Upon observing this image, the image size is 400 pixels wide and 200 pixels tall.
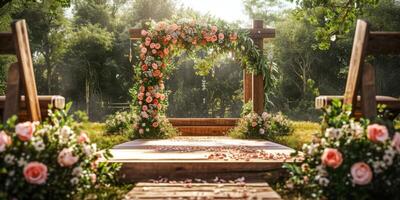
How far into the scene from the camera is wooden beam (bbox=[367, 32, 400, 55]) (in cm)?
364

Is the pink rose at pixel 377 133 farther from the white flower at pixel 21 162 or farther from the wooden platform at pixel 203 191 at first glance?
the white flower at pixel 21 162

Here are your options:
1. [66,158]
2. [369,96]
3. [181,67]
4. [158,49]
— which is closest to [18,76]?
[66,158]

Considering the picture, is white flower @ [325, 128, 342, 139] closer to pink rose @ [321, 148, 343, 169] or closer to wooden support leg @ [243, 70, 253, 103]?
pink rose @ [321, 148, 343, 169]

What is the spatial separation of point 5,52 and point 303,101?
78.1 ft

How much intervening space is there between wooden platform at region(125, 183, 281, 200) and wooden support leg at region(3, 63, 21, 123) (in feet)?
3.55

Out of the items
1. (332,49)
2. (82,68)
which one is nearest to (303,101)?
(332,49)

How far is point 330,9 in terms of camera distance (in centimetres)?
1088

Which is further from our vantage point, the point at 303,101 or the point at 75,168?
the point at 303,101

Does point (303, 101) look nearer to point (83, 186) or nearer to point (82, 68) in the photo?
point (82, 68)

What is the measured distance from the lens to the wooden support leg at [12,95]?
3.50 m

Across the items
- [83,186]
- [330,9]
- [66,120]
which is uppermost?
[330,9]

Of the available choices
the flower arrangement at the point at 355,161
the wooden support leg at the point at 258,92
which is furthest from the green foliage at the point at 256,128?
the flower arrangement at the point at 355,161

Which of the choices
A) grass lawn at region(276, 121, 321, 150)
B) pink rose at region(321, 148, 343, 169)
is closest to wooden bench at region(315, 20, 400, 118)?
pink rose at region(321, 148, 343, 169)

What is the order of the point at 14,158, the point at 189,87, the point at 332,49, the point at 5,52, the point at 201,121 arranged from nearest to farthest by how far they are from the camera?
the point at 14,158, the point at 5,52, the point at 201,121, the point at 189,87, the point at 332,49
